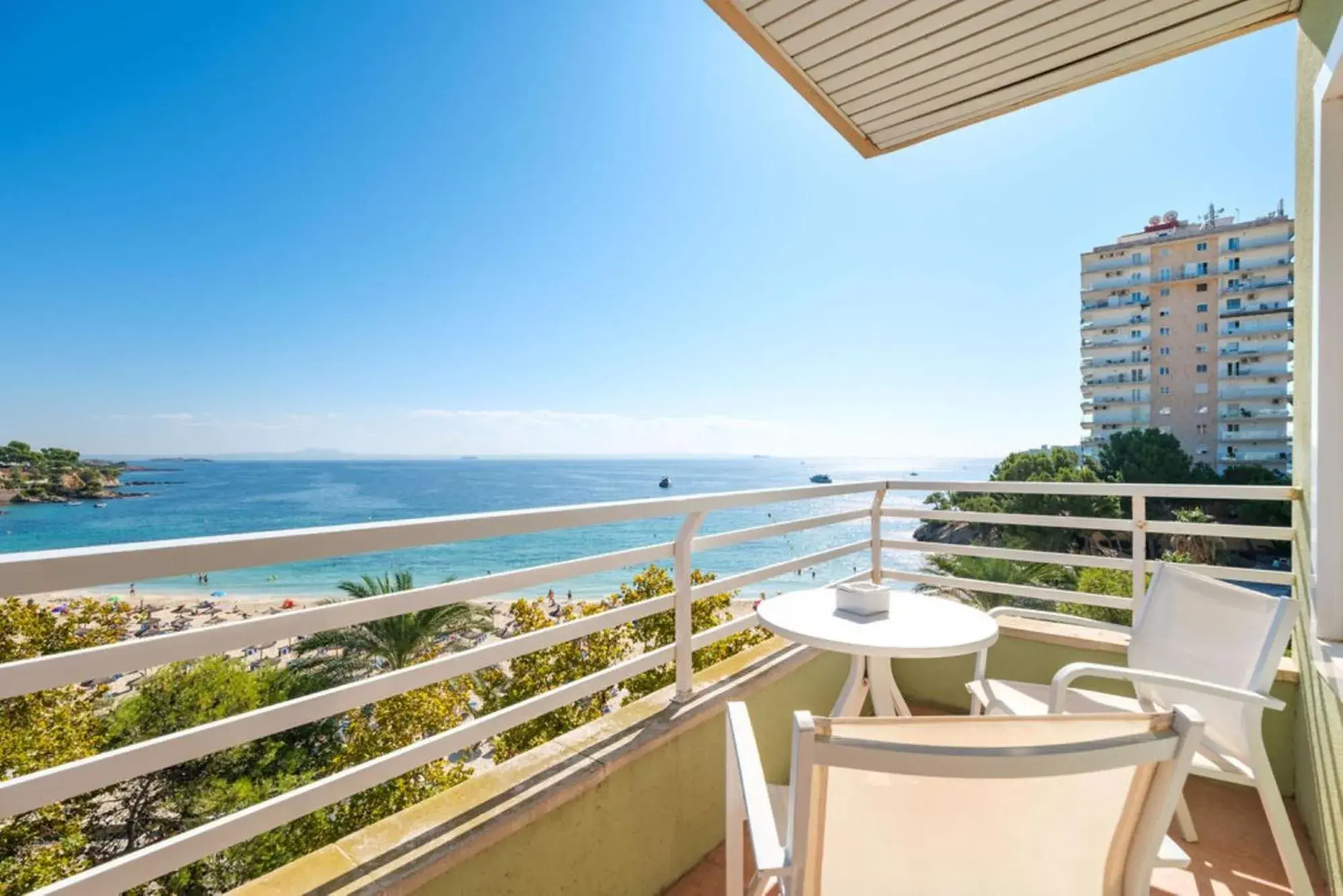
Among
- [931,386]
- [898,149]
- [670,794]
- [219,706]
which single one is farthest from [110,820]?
[931,386]

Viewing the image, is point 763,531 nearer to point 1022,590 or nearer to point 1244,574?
point 1022,590

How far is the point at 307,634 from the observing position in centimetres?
105

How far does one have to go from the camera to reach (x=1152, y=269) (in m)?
44.7

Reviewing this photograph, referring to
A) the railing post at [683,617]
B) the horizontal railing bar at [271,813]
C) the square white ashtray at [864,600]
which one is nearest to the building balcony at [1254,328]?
the square white ashtray at [864,600]

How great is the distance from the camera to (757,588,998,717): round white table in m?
1.69

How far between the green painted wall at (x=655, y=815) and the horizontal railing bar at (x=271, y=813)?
242 mm

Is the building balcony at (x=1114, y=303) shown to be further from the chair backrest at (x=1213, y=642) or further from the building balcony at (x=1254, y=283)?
the chair backrest at (x=1213, y=642)

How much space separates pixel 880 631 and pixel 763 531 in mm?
831

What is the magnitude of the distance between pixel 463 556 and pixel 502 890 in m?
33.6

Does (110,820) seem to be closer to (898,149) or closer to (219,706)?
(219,706)

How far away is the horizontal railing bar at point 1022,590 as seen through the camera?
2.66 meters

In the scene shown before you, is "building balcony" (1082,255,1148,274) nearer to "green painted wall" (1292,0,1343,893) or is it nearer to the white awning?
"green painted wall" (1292,0,1343,893)

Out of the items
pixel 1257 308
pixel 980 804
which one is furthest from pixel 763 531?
pixel 1257 308

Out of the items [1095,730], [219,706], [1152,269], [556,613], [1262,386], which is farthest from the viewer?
[1152,269]
